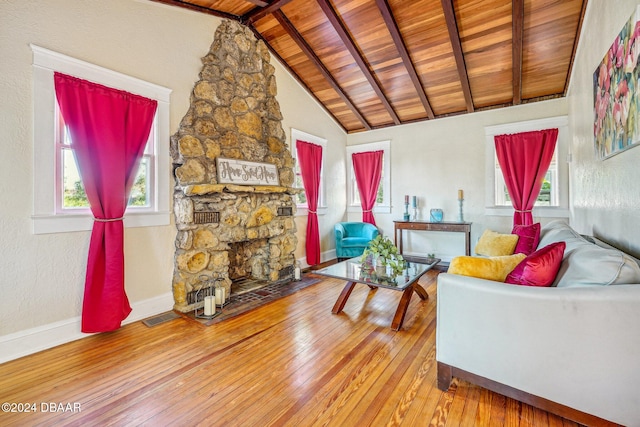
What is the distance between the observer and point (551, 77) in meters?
3.89

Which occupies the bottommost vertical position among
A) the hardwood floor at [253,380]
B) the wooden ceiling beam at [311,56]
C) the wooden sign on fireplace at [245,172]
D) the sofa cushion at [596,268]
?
the hardwood floor at [253,380]

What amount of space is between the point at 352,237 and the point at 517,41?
365 cm

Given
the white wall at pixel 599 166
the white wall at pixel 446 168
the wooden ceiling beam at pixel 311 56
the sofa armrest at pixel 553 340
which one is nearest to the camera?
the sofa armrest at pixel 553 340

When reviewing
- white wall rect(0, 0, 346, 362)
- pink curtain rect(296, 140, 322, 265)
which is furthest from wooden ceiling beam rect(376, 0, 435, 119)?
white wall rect(0, 0, 346, 362)

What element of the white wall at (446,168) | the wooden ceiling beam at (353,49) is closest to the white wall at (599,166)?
the white wall at (446,168)

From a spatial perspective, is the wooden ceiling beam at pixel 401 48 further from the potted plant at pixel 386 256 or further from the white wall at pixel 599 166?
the potted plant at pixel 386 256

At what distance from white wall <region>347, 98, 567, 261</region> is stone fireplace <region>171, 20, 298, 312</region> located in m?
2.39

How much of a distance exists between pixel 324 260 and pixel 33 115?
4.25 m

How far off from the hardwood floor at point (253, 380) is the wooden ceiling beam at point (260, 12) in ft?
11.5

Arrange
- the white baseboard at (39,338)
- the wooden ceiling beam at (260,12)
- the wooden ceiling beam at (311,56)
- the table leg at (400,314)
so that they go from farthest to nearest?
the wooden ceiling beam at (311,56) → the wooden ceiling beam at (260,12) → the table leg at (400,314) → the white baseboard at (39,338)

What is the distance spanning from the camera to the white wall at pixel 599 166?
1.71 metres

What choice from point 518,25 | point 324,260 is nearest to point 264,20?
point 518,25

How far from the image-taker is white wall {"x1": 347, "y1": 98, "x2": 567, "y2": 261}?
464cm

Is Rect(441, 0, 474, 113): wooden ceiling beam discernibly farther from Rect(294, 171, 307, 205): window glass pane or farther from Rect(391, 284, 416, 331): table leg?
Rect(391, 284, 416, 331): table leg
